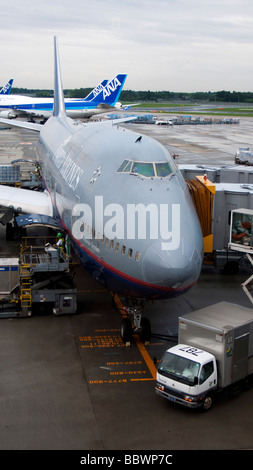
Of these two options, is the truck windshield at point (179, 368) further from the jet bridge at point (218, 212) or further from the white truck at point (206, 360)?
the jet bridge at point (218, 212)

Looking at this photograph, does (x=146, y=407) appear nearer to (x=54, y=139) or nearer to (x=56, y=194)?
(x=56, y=194)

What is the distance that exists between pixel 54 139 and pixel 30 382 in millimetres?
20499

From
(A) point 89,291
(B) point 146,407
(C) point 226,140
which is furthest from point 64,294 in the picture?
(C) point 226,140

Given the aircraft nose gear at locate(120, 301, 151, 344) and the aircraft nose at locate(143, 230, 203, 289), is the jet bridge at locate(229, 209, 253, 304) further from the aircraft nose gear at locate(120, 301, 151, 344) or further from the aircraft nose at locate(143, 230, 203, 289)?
→ the aircraft nose at locate(143, 230, 203, 289)

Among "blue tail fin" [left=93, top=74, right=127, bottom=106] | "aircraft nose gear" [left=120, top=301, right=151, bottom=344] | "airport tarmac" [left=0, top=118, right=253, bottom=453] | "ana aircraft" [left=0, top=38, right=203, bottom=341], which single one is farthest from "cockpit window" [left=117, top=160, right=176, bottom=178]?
"blue tail fin" [left=93, top=74, right=127, bottom=106]

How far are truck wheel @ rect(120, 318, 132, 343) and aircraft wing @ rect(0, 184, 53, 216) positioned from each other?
1092 cm

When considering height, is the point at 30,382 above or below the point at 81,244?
below

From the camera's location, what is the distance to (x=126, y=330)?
19.7m

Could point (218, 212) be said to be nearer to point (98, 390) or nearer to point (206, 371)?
point (206, 371)

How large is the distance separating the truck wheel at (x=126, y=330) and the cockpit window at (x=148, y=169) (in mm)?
5091

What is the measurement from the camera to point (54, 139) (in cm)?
3475

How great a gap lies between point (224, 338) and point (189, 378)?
1575 mm

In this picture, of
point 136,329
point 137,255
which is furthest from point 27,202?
point 137,255

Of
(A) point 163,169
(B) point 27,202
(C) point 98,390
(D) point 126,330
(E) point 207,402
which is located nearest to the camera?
(E) point 207,402
